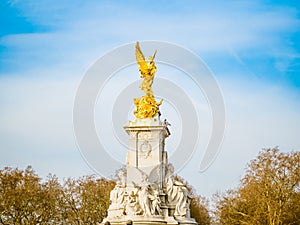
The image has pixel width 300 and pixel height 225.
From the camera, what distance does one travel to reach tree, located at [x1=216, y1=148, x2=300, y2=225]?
39.3m

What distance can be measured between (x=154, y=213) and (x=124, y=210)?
1.24 meters

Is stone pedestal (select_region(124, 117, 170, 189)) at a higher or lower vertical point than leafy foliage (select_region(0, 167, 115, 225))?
lower

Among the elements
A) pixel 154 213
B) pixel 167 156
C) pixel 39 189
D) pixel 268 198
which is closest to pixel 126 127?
pixel 167 156

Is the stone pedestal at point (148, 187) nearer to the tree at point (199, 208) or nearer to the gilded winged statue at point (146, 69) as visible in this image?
the gilded winged statue at point (146, 69)

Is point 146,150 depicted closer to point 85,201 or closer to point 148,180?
point 148,180

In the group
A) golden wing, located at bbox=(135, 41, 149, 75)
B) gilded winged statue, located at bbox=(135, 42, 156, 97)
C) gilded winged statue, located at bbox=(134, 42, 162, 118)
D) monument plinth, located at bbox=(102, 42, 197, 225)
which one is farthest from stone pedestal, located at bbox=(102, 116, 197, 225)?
golden wing, located at bbox=(135, 41, 149, 75)

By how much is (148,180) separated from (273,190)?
1477 cm

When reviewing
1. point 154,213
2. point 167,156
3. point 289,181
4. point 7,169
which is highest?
point 7,169

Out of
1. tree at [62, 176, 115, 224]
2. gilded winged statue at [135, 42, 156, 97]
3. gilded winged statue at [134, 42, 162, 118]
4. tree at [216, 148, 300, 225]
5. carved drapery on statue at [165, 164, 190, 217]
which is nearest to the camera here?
carved drapery on statue at [165, 164, 190, 217]

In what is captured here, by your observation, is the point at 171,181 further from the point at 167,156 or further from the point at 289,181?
the point at 289,181

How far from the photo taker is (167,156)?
28.3 m

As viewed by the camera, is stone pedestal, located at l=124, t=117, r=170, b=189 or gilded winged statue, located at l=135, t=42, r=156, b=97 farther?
gilded winged statue, located at l=135, t=42, r=156, b=97

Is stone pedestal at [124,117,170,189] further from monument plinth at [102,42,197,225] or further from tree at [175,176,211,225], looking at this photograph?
tree at [175,176,211,225]

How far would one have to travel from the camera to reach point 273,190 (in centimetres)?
3978
